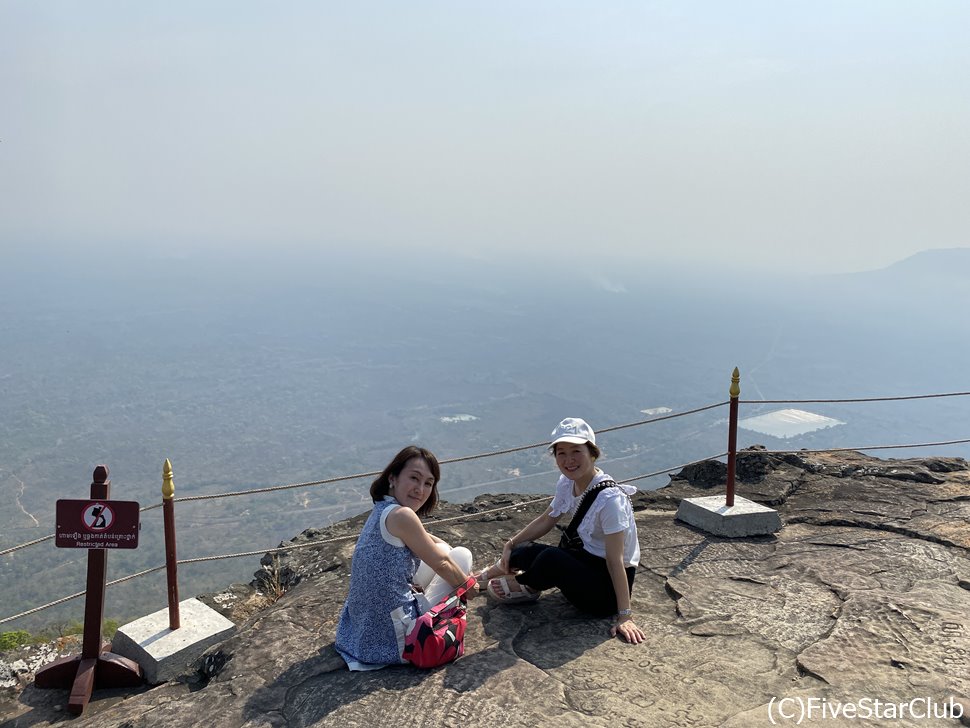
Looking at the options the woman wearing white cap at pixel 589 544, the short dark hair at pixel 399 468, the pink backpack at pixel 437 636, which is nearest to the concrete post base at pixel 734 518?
the woman wearing white cap at pixel 589 544

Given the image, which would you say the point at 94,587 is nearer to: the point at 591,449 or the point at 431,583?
the point at 431,583

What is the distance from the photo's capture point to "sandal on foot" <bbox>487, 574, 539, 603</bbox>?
4652mm

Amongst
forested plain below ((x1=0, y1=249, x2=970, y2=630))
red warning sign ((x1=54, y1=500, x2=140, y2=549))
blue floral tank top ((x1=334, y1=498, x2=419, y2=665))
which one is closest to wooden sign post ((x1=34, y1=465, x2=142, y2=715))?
red warning sign ((x1=54, y1=500, x2=140, y2=549))

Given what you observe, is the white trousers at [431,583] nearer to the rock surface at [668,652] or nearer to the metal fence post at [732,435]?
the rock surface at [668,652]

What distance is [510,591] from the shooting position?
4.66 metres

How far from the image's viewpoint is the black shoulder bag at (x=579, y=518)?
4203mm

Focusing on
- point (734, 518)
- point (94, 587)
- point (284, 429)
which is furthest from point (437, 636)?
point (284, 429)

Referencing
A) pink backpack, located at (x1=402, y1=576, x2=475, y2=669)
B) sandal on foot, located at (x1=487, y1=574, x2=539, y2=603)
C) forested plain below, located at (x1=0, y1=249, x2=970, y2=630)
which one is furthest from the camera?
forested plain below, located at (x1=0, y1=249, x2=970, y2=630)

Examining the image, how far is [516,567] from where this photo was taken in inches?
186

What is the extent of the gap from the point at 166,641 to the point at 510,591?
225 centimetres

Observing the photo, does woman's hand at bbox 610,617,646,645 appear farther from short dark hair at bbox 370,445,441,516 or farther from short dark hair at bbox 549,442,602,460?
short dark hair at bbox 370,445,441,516

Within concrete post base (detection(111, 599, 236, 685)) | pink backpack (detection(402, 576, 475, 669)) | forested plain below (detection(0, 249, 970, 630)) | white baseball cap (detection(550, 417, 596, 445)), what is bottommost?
forested plain below (detection(0, 249, 970, 630))

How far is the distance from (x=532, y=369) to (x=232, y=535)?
401 ft

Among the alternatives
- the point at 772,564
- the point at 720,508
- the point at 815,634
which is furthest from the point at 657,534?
the point at 815,634
